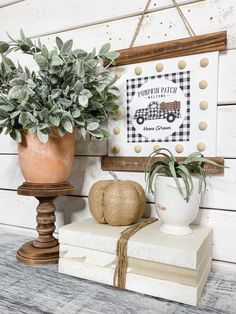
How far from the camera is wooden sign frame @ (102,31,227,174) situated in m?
0.74

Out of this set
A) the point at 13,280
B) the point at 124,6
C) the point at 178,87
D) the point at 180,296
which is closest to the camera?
the point at 180,296

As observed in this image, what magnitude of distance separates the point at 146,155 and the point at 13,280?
48 centimetres

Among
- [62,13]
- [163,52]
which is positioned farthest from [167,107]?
[62,13]

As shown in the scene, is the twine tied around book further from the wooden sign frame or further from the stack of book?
the wooden sign frame

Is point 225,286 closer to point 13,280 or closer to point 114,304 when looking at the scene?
Result: point 114,304

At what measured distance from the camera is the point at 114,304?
1.86ft

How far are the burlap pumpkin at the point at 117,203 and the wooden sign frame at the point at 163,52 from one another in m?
0.12

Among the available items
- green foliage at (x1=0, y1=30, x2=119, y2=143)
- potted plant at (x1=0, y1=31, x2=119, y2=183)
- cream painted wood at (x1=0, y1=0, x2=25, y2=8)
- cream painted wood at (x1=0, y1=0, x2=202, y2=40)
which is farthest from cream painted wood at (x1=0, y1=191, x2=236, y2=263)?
cream painted wood at (x1=0, y1=0, x2=25, y2=8)

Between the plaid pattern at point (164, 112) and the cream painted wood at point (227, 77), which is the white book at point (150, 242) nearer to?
the plaid pattern at point (164, 112)

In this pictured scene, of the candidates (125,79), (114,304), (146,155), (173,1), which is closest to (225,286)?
(114,304)

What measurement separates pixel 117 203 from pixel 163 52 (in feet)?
1.45

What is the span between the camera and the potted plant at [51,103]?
2.26ft

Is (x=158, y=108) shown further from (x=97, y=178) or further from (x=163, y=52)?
(x=97, y=178)

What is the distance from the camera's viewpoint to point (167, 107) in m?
0.80
